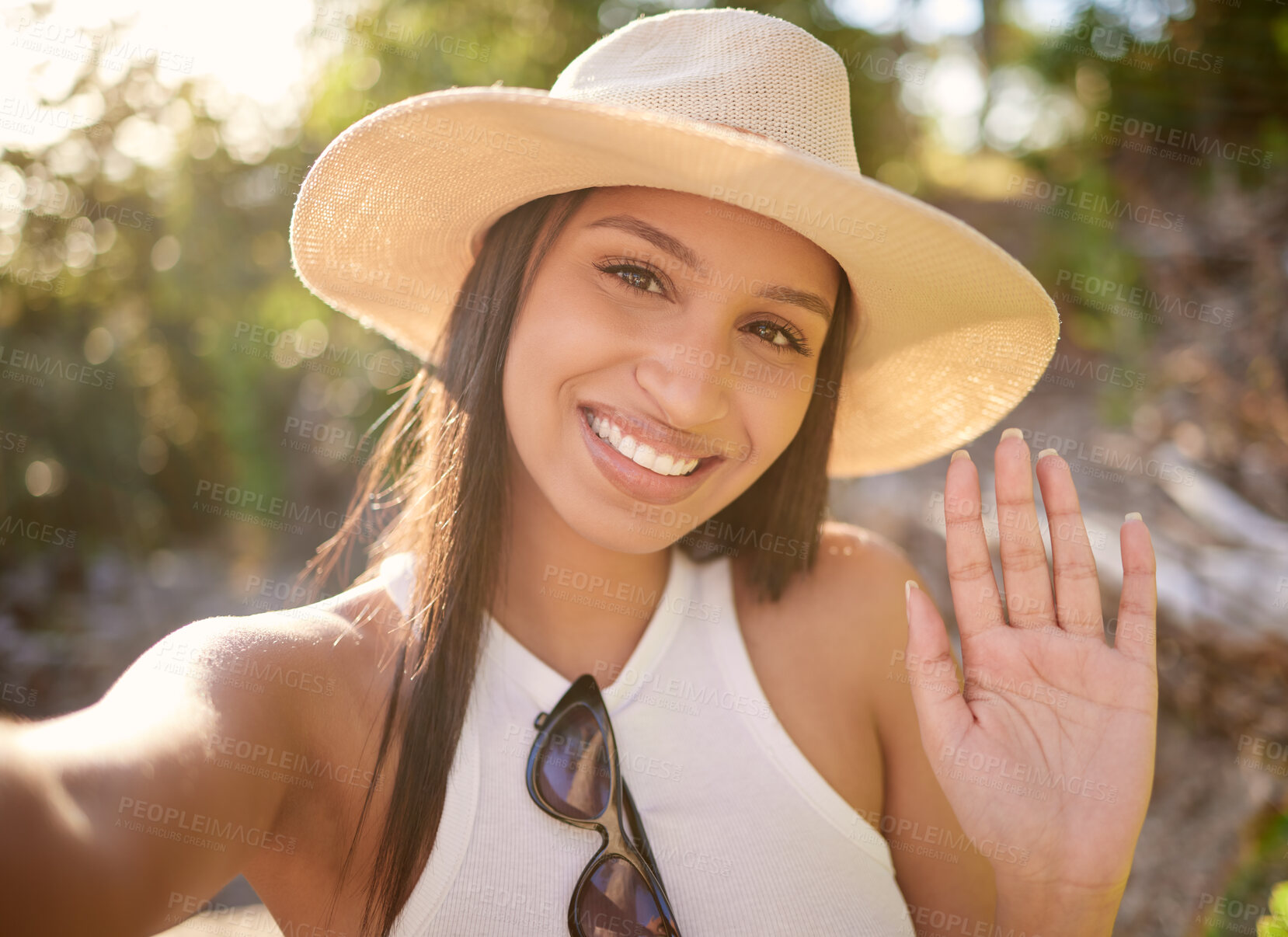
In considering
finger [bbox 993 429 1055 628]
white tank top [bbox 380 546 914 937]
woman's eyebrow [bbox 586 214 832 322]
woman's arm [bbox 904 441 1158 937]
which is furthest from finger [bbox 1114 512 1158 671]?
woman's eyebrow [bbox 586 214 832 322]

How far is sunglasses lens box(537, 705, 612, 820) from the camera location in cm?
140

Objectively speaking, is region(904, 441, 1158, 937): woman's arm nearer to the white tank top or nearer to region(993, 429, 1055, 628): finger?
region(993, 429, 1055, 628): finger

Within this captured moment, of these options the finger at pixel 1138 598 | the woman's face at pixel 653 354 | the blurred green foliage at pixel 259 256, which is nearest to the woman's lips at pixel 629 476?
the woman's face at pixel 653 354

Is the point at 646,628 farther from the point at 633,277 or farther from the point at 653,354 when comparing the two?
the point at 633,277

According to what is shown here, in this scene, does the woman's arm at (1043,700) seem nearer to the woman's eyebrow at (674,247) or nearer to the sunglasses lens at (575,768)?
the woman's eyebrow at (674,247)

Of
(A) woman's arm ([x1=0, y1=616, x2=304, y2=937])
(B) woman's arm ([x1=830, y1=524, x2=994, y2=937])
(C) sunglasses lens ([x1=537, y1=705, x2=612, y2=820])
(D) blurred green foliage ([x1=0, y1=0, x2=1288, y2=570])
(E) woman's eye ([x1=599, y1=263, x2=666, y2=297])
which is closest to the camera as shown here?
(A) woman's arm ([x1=0, y1=616, x2=304, y2=937])

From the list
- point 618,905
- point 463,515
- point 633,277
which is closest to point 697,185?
point 633,277

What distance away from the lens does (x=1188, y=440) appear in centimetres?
425

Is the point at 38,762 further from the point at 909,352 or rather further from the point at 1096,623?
the point at 909,352

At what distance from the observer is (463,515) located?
1616 mm

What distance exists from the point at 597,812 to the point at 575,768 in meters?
0.08

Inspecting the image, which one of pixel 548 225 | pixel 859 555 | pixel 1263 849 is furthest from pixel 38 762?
pixel 1263 849

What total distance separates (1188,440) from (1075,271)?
239 centimetres

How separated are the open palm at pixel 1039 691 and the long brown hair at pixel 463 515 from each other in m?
0.47
